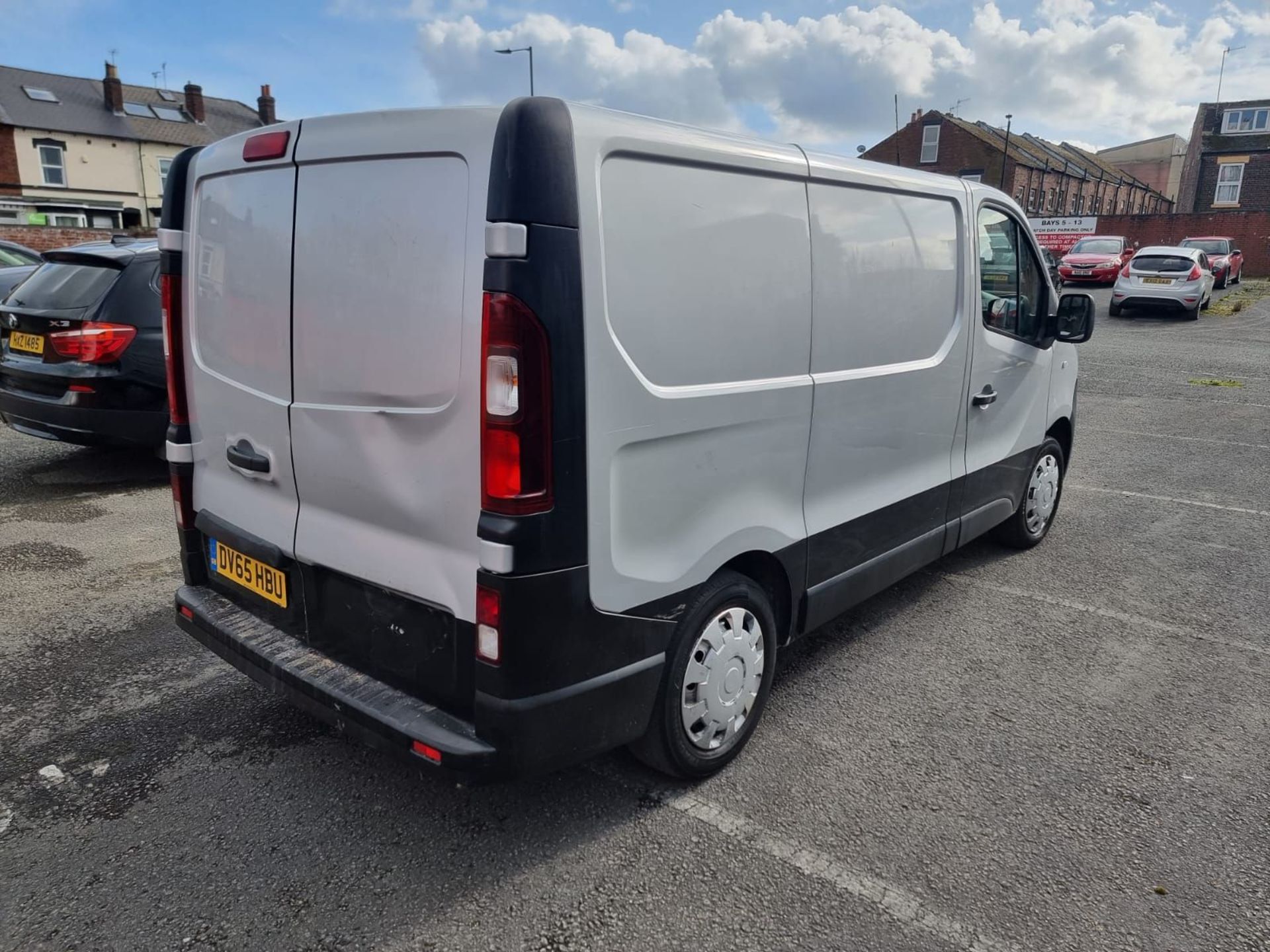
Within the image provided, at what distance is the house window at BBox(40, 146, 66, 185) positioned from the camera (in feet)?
135

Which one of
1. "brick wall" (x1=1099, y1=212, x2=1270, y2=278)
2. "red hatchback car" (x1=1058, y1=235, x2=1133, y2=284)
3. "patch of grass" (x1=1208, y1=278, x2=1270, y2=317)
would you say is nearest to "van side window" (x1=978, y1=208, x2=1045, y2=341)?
"patch of grass" (x1=1208, y1=278, x2=1270, y2=317)

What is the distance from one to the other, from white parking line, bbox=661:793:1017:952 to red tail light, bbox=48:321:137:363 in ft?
17.0

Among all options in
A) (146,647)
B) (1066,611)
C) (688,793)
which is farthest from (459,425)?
(1066,611)

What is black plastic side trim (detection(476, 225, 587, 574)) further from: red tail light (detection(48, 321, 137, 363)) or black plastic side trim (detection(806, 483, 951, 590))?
red tail light (detection(48, 321, 137, 363))

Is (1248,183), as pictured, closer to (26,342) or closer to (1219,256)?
(1219,256)

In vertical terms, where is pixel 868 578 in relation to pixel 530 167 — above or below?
below

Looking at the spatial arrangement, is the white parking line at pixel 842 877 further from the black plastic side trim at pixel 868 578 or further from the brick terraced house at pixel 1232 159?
the brick terraced house at pixel 1232 159

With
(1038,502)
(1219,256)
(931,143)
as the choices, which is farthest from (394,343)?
(931,143)

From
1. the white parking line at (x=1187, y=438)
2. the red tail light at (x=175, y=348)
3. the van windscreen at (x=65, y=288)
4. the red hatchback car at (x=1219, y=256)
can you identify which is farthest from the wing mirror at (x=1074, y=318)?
the red hatchback car at (x=1219, y=256)

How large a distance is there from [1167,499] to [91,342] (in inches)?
308

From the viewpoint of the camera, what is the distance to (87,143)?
41.9 m

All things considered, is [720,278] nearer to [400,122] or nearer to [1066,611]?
[400,122]

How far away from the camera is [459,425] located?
2.27 m

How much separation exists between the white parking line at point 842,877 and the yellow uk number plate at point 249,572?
1.44 meters
